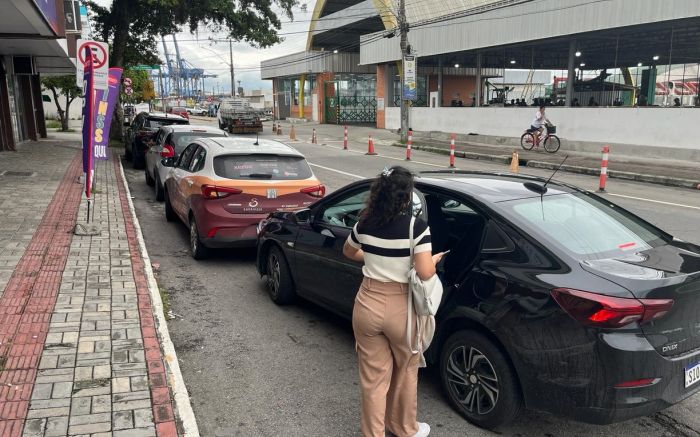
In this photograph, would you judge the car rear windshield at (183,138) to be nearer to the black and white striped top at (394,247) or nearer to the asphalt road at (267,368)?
the asphalt road at (267,368)

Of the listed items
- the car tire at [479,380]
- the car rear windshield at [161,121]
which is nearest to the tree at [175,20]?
the car rear windshield at [161,121]

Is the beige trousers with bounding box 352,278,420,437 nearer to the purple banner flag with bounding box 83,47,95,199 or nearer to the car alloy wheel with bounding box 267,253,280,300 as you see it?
the car alloy wheel with bounding box 267,253,280,300

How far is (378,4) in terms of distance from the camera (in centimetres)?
3694

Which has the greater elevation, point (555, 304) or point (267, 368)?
point (555, 304)

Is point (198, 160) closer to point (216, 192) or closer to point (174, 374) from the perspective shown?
point (216, 192)

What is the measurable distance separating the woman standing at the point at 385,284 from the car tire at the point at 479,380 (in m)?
0.50

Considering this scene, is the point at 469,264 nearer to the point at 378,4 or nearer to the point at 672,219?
the point at 672,219

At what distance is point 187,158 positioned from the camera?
28.1ft

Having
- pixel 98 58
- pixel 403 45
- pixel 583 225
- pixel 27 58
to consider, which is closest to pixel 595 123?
pixel 403 45

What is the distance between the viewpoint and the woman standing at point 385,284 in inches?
119

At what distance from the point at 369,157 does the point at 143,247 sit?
14.2 m

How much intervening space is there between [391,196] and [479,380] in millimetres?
1403

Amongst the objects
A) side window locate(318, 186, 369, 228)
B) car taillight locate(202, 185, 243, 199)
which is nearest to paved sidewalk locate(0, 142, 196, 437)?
car taillight locate(202, 185, 243, 199)

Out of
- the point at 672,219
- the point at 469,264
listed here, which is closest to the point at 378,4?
the point at 672,219
